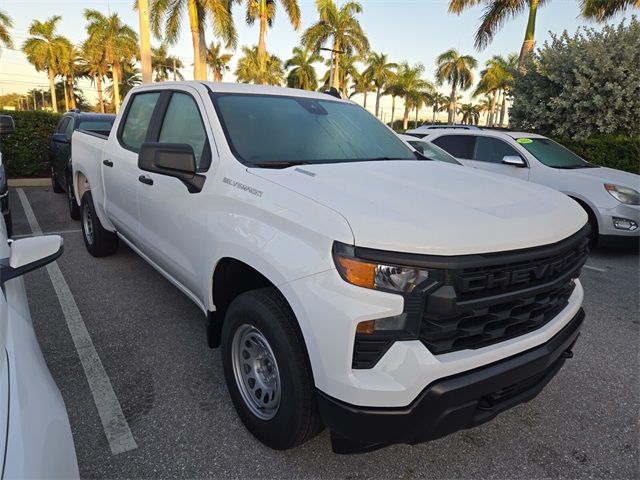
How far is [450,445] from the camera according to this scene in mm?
2307

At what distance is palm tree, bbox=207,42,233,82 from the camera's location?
4593 centimetres

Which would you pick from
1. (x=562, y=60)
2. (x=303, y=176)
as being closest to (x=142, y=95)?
(x=303, y=176)

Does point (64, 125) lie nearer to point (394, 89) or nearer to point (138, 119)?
point (138, 119)

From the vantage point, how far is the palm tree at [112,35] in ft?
119

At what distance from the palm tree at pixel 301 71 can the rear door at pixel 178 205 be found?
4160 centimetres

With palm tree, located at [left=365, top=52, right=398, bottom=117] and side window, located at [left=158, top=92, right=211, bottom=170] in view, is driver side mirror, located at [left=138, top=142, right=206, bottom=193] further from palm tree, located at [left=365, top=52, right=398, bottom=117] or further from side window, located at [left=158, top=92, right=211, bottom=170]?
palm tree, located at [left=365, top=52, right=398, bottom=117]

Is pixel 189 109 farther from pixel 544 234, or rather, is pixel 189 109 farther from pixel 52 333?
pixel 544 234

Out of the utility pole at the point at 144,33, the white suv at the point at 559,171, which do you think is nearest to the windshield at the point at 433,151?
the white suv at the point at 559,171

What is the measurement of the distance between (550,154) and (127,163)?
6.49 m

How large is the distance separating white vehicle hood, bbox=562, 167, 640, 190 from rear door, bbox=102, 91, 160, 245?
591cm

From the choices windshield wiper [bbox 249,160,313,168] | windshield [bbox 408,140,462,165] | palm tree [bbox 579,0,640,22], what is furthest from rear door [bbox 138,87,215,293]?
palm tree [bbox 579,0,640,22]

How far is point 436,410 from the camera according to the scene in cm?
166

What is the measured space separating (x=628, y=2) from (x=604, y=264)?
614 inches

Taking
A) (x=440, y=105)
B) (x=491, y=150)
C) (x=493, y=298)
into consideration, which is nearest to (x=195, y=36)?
(x=491, y=150)
